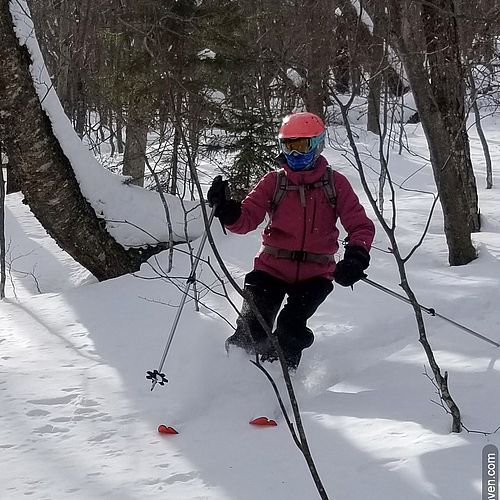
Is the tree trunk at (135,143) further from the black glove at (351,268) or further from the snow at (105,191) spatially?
the black glove at (351,268)

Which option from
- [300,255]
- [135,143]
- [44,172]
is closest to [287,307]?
[300,255]

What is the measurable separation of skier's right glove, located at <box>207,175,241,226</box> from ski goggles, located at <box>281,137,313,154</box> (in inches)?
16.8

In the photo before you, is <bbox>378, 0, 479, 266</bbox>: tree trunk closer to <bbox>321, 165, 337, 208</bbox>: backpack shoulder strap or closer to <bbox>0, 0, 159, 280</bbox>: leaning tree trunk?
<bbox>321, 165, 337, 208</bbox>: backpack shoulder strap

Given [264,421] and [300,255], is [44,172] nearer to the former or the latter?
[300,255]

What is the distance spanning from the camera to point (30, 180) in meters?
5.64

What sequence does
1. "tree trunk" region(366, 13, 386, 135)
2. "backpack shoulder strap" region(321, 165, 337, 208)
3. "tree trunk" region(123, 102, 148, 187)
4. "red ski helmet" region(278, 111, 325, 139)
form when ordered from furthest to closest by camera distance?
"tree trunk" region(123, 102, 148, 187) < "backpack shoulder strap" region(321, 165, 337, 208) < "red ski helmet" region(278, 111, 325, 139) < "tree trunk" region(366, 13, 386, 135)

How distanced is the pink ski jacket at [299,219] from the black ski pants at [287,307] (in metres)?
0.07

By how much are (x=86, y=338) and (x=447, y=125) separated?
3543 mm

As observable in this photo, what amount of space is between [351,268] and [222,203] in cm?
88

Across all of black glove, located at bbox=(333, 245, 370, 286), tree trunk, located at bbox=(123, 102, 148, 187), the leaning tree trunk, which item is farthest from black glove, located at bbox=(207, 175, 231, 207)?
tree trunk, located at bbox=(123, 102, 148, 187)

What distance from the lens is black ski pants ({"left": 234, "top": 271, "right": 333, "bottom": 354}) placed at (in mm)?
3988

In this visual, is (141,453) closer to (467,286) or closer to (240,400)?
(240,400)

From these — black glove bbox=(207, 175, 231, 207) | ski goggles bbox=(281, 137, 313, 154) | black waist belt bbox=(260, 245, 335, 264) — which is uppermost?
ski goggles bbox=(281, 137, 313, 154)

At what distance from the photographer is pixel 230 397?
3.68 meters
